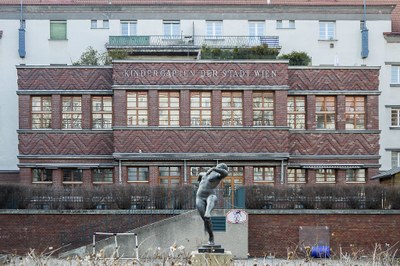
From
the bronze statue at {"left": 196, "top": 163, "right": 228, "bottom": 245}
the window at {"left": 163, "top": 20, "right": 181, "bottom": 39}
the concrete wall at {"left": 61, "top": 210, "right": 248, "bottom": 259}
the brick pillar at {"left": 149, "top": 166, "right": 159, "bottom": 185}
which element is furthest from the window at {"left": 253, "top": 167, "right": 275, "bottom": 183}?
the bronze statue at {"left": 196, "top": 163, "right": 228, "bottom": 245}

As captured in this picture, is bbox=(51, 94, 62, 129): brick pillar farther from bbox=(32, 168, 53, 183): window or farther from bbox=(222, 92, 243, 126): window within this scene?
bbox=(222, 92, 243, 126): window

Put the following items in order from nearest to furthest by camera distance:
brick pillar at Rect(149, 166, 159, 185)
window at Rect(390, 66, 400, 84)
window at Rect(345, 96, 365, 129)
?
brick pillar at Rect(149, 166, 159, 185), window at Rect(345, 96, 365, 129), window at Rect(390, 66, 400, 84)

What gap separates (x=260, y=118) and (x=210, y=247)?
84.2 feet

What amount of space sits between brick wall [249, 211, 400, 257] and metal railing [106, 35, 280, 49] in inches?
818

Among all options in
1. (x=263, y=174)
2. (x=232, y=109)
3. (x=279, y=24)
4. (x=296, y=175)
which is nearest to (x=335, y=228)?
(x=263, y=174)

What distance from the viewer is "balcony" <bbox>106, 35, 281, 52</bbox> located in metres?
51.8

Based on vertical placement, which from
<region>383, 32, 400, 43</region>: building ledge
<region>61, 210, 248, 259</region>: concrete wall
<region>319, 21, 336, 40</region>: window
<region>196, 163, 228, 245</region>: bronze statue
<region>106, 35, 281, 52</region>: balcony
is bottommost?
<region>61, 210, 248, 259</region>: concrete wall

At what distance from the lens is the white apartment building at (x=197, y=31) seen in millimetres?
52375

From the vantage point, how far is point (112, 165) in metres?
44.3

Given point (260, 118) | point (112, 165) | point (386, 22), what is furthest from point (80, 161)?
point (386, 22)

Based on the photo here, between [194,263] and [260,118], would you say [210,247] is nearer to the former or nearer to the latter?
[194,263]

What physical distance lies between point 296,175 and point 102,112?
11.7m

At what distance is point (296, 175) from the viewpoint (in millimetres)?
45188

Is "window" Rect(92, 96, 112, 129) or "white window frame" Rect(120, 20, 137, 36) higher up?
"white window frame" Rect(120, 20, 137, 36)
